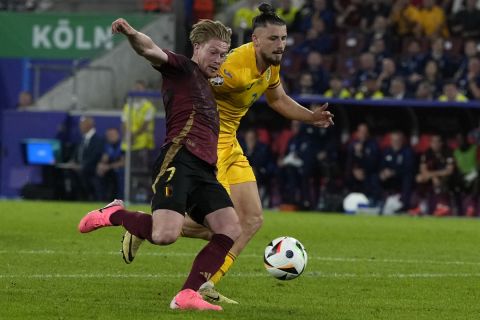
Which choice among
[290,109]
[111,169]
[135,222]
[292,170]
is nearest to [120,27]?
[135,222]

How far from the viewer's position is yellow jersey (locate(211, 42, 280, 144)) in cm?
977

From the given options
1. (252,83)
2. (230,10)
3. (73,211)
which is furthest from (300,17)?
(252,83)

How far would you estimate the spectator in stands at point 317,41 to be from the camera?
87.2 feet

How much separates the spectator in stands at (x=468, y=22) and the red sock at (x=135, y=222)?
17984 mm

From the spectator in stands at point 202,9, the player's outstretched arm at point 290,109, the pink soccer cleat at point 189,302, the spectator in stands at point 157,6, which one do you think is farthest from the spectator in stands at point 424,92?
the pink soccer cleat at point 189,302

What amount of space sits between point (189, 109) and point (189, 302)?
51.9 inches

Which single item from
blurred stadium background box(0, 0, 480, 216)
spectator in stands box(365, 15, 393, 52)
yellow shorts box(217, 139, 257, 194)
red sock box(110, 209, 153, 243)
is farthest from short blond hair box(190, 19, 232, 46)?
spectator in stands box(365, 15, 393, 52)

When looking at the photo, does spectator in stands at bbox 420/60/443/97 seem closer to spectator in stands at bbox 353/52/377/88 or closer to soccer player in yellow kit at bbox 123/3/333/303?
spectator in stands at bbox 353/52/377/88

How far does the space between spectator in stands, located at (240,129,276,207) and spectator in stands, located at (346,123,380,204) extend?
1603 millimetres

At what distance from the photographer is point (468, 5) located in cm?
2608

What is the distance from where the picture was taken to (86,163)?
25531 millimetres

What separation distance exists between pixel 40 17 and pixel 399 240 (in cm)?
1471

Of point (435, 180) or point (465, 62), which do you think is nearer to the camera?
point (435, 180)

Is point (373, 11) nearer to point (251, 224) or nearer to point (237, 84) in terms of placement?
point (237, 84)
